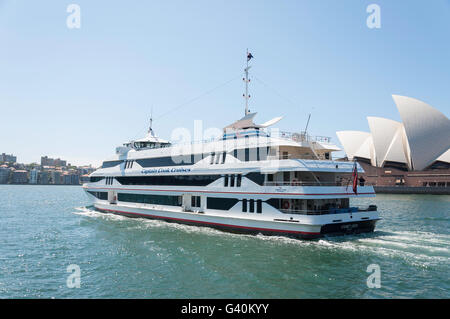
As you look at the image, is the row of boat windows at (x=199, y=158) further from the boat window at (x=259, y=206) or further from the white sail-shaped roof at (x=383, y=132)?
the white sail-shaped roof at (x=383, y=132)

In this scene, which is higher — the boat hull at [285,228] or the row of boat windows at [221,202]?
the row of boat windows at [221,202]

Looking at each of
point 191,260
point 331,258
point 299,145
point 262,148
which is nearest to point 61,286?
point 191,260

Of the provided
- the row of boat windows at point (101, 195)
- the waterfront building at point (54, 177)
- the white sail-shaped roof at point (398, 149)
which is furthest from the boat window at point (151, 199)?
the waterfront building at point (54, 177)

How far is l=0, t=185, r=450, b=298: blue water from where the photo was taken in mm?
9562

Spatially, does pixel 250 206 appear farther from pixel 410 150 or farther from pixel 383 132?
pixel 383 132

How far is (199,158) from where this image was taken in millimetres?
20453

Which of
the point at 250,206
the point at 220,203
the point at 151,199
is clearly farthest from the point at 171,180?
the point at 250,206

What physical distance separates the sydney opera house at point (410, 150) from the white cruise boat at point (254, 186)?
1997 inches

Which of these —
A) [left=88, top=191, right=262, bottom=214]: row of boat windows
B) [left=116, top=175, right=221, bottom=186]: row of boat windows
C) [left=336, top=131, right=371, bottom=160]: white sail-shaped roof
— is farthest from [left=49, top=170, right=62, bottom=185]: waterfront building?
[left=116, top=175, right=221, bottom=186]: row of boat windows

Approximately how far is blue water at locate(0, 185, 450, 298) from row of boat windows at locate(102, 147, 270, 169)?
4520 millimetres

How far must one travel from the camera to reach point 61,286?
10.1m

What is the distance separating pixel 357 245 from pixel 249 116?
10.3 m

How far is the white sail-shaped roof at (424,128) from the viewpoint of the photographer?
201 ft
